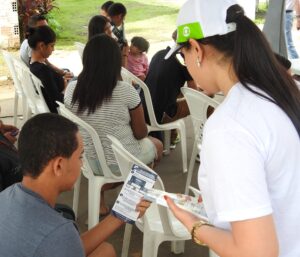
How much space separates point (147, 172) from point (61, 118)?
1.35ft

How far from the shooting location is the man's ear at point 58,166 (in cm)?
173

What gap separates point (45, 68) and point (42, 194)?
264 centimetres

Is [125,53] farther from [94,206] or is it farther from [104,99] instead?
[94,206]

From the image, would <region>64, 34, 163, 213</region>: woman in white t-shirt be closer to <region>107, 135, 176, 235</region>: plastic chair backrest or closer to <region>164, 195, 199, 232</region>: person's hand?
<region>107, 135, 176, 235</region>: plastic chair backrest

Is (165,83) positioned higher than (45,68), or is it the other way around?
(45,68)

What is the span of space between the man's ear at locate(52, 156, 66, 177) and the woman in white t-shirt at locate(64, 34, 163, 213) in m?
1.26

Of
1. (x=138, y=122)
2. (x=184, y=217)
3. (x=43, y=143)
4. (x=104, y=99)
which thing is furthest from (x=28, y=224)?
(x=138, y=122)

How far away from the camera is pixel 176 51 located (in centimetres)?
141

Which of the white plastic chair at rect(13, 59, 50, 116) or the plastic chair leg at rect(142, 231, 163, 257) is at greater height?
the white plastic chair at rect(13, 59, 50, 116)

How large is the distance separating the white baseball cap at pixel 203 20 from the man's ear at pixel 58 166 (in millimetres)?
643

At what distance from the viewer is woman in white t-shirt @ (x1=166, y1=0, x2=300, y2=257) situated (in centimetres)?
112

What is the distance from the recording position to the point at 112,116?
303 cm

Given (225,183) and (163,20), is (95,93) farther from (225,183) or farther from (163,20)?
(163,20)

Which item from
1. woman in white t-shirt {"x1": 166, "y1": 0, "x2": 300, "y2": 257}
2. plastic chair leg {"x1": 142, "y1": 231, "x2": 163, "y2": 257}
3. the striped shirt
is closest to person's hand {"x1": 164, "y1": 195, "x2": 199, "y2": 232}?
woman in white t-shirt {"x1": 166, "y1": 0, "x2": 300, "y2": 257}
